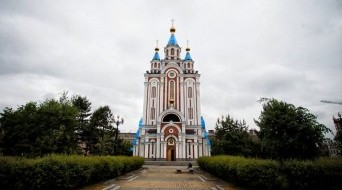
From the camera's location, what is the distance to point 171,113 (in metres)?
43.4

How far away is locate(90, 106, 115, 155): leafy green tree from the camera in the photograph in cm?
3834

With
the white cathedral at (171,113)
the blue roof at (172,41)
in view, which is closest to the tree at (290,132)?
the white cathedral at (171,113)

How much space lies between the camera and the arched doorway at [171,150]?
135ft

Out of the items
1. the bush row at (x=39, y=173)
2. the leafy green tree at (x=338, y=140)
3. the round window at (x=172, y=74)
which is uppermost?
the round window at (x=172, y=74)

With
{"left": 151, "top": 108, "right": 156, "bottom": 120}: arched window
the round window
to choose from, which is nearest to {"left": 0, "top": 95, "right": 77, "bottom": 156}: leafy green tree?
{"left": 151, "top": 108, "right": 156, "bottom": 120}: arched window

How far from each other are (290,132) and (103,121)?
34295 mm

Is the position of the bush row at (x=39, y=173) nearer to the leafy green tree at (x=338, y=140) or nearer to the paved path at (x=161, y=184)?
the paved path at (x=161, y=184)

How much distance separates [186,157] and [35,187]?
34.2 metres

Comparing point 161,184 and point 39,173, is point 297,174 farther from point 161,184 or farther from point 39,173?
point 39,173

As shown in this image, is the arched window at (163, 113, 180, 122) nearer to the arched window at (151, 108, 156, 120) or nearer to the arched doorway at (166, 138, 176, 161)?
the arched window at (151, 108, 156, 120)

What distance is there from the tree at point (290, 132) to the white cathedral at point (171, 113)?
102 ft

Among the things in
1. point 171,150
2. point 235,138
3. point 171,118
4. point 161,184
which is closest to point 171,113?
point 171,118

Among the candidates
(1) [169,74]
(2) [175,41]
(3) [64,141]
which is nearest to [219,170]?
(3) [64,141]

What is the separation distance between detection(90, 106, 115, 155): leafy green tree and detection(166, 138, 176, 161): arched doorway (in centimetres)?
1045
